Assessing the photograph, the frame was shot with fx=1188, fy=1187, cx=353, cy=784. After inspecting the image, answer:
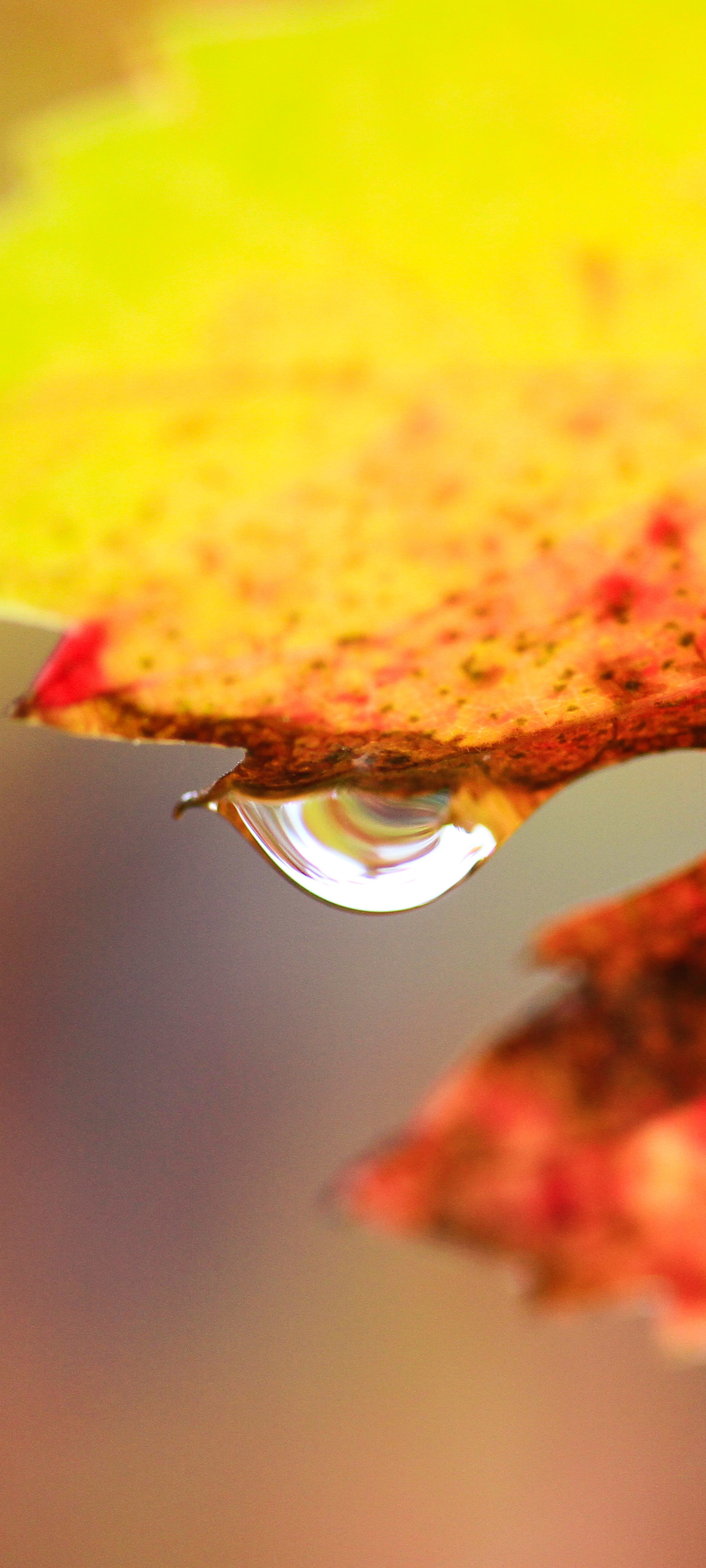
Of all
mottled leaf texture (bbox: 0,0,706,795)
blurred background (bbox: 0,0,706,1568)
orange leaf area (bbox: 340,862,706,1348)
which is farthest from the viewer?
blurred background (bbox: 0,0,706,1568)

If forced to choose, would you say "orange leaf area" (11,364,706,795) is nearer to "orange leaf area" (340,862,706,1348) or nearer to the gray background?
"orange leaf area" (340,862,706,1348)

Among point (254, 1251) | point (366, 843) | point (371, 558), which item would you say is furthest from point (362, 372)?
point (254, 1251)

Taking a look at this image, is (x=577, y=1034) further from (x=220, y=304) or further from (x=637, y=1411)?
(x=637, y=1411)

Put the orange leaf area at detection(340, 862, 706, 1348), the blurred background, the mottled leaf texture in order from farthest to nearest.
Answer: the blurred background
the orange leaf area at detection(340, 862, 706, 1348)
the mottled leaf texture

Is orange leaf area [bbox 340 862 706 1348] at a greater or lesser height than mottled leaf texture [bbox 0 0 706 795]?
lesser

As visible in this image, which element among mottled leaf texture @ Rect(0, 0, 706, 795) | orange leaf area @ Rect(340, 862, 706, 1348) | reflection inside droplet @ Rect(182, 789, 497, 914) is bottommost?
orange leaf area @ Rect(340, 862, 706, 1348)

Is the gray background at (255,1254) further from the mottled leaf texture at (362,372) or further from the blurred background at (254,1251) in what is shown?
the mottled leaf texture at (362,372)

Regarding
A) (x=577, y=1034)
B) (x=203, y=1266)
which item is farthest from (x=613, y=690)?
(x=203, y=1266)

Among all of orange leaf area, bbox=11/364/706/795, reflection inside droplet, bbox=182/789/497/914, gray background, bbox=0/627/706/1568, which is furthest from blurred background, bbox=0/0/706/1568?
orange leaf area, bbox=11/364/706/795
